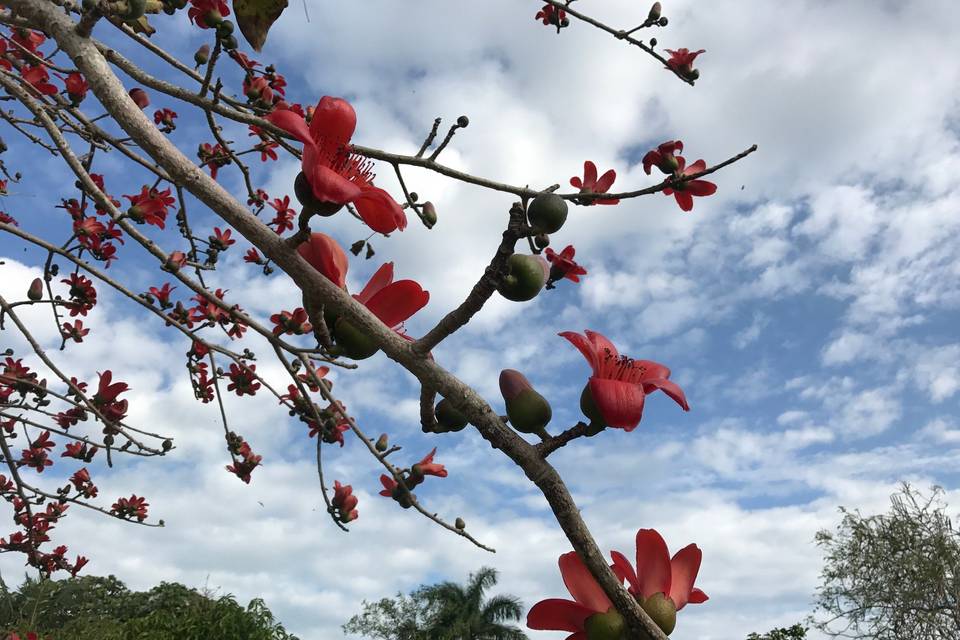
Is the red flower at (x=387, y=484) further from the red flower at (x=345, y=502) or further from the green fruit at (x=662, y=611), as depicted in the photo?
the green fruit at (x=662, y=611)

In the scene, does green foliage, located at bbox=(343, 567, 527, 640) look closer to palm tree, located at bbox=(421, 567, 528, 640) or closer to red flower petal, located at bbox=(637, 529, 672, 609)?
palm tree, located at bbox=(421, 567, 528, 640)

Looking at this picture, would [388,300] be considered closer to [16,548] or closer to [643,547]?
[643,547]

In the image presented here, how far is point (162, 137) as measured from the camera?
45.3 inches

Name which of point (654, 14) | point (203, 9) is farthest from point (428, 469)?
point (654, 14)

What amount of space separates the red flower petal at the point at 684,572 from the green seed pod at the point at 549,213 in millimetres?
441

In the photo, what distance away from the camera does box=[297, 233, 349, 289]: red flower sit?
37.5 inches

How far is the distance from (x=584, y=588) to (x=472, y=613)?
28.1m

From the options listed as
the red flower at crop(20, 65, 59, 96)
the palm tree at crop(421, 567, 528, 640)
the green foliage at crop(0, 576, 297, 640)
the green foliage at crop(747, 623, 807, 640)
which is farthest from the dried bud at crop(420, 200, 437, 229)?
the palm tree at crop(421, 567, 528, 640)

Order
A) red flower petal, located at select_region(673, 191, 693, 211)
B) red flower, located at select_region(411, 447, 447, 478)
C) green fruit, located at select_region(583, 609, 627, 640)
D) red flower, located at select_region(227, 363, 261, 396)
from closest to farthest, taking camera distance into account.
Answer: green fruit, located at select_region(583, 609, 627, 640)
red flower, located at select_region(411, 447, 447, 478)
red flower petal, located at select_region(673, 191, 693, 211)
red flower, located at select_region(227, 363, 261, 396)

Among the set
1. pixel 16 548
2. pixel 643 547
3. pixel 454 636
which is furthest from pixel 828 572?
pixel 643 547

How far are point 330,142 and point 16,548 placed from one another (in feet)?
12.1

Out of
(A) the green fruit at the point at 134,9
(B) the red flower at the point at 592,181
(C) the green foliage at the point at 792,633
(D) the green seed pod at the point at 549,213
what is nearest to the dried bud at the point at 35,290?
(A) the green fruit at the point at 134,9

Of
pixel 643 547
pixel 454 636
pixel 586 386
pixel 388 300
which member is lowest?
pixel 643 547

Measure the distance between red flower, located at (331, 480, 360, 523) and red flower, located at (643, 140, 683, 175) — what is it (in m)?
1.37
